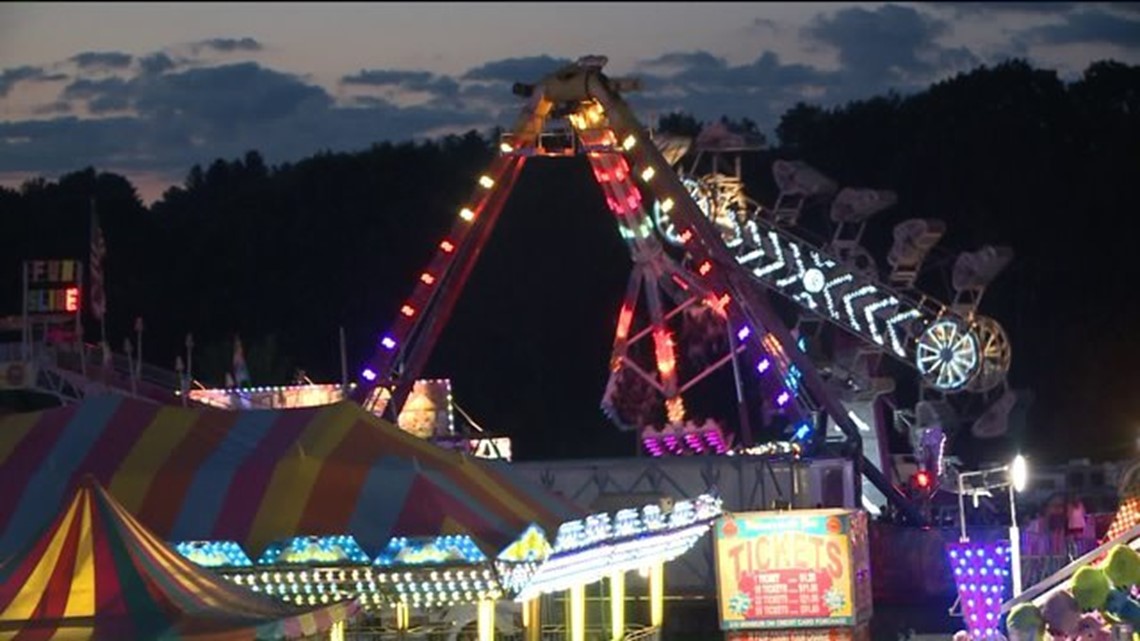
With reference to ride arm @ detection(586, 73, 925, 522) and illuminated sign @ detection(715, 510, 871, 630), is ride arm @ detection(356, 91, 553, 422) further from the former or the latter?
illuminated sign @ detection(715, 510, 871, 630)

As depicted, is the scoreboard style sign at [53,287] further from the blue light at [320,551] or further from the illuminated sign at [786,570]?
the blue light at [320,551]

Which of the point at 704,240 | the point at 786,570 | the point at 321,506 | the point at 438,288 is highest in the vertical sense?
the point at 704,240

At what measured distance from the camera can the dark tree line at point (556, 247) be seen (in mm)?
62969

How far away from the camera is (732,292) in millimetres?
47844

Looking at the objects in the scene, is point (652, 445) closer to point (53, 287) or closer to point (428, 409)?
point (428, 409)

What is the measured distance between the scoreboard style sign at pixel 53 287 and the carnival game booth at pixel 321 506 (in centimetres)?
2553

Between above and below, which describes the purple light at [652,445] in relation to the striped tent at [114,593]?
below

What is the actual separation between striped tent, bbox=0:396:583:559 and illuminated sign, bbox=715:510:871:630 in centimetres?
596

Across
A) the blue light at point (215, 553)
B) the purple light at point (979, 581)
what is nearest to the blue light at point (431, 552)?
the blue light at point (215, 553)

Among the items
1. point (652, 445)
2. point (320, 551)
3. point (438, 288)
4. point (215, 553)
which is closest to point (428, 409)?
point (438, 288)

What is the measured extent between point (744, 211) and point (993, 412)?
287 inches

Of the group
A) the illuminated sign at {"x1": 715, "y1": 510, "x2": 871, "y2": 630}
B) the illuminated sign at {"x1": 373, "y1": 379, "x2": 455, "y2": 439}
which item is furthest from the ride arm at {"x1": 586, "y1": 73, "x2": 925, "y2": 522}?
the illuminated sign at {"x1": 715, "y1": 510, "x2": 871, "y2": 630}

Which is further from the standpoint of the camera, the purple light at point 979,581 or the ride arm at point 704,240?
the ride arm at point 704,240

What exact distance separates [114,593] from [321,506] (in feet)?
13.9
